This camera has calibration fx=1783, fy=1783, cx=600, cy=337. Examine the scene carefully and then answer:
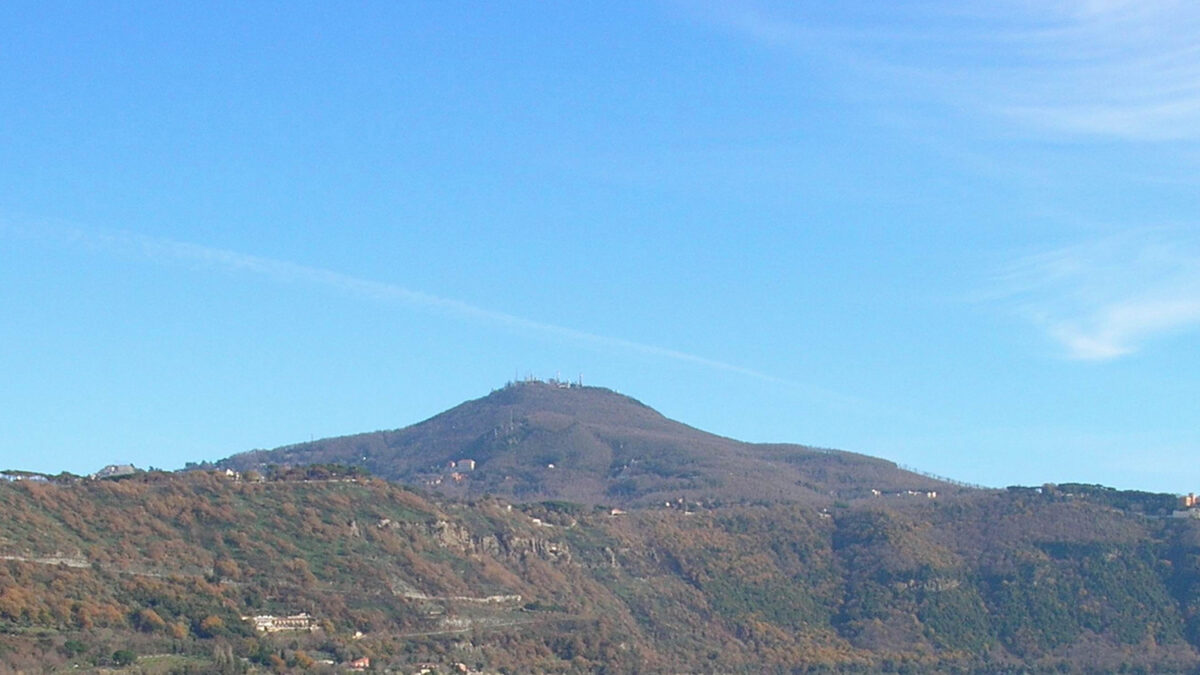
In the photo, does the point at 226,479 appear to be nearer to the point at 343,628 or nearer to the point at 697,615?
the point at 343,628

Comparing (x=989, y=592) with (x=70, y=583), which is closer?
(x=70, y=583)

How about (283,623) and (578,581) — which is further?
(578,581)

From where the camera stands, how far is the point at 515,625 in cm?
11456

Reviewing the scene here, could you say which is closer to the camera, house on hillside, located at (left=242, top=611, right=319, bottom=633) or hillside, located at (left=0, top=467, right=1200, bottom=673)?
hillside, located at (left=0, top=467, right=1200, bottom=673)

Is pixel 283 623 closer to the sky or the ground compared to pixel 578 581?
closer to the ground

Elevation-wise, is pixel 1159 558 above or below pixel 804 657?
above

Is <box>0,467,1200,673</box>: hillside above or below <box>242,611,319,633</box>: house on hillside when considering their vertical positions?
above

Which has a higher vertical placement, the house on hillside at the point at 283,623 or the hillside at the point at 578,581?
the hillside at the point at 578,581

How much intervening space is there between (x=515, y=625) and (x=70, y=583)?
112ft

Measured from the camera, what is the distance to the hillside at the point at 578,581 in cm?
9106

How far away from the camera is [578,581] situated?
137875 millimetres

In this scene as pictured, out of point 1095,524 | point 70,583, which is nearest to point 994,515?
point 1095,524

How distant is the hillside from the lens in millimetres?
91062

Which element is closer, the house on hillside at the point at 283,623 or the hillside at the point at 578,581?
the hillside at the point at 578,581
